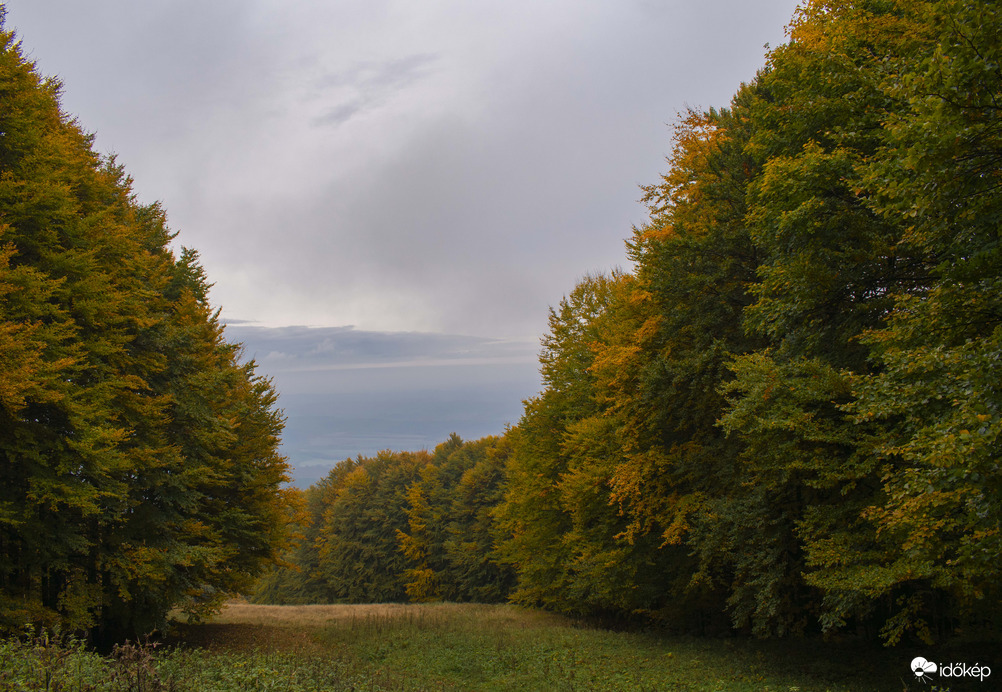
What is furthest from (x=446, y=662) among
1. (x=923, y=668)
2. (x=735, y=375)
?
(x=735, y=375)

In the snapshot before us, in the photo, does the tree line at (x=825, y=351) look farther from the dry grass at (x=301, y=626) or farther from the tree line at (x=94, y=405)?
the tree line at (x=94, y=405)

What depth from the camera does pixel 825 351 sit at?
1207 cm

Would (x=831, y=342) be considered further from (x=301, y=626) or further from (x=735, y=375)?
(x=301, y=626)

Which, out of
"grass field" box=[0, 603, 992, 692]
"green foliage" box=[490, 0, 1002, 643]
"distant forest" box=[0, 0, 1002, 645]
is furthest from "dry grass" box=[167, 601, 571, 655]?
"green foliage" box=[490, 0, 1002, 643]

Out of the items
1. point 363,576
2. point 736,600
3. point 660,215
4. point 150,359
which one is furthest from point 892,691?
point 363,576

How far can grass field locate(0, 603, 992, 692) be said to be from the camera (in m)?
7.57

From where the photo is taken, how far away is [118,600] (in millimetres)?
16250

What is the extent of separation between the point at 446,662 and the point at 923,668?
10.4m

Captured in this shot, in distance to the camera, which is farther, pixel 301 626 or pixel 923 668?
pixel 301 626

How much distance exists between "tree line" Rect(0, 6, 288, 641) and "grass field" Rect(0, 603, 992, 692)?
8.16 feet

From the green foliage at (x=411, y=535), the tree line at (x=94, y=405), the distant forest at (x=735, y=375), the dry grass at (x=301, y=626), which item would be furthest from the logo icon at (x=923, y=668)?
the green foliage at (x=411, y=535)

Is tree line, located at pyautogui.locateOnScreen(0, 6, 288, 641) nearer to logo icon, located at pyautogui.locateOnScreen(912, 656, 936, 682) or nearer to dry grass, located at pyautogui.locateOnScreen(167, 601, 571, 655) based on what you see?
dry grass, located at pyautogui.locateOnScreen(167, 601, 571, 655)

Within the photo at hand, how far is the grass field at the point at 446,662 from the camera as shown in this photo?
24.8 feet

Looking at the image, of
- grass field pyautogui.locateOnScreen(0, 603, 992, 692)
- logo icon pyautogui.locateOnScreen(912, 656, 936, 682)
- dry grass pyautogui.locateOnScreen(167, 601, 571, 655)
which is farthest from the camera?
dry grass pyautogui.locateOnScreen(167, 601, 571, 655)
